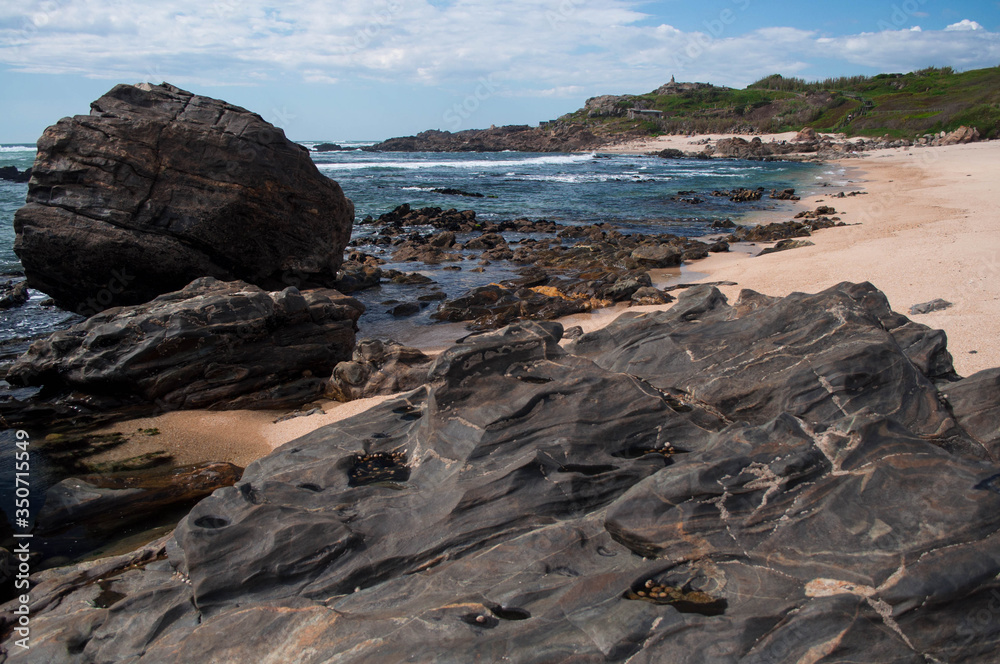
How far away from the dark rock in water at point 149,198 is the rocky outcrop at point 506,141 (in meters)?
112

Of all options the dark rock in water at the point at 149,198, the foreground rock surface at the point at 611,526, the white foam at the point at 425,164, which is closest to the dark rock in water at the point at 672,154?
the white foam at the point at 425,164

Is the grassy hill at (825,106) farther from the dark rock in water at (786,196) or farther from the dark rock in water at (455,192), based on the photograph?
the dark rock in water at (455,192)

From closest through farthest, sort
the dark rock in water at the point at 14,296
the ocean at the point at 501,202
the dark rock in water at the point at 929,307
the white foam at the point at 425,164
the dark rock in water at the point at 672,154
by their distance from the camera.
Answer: the dark rock in water at the point at 929,307
the ocean at the point at 501,202
the dark rock in water at the point at 14,296
the white foam at the point at 425,164
the dark rock in water at the point at 672,154

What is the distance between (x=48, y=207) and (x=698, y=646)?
15.1 metres

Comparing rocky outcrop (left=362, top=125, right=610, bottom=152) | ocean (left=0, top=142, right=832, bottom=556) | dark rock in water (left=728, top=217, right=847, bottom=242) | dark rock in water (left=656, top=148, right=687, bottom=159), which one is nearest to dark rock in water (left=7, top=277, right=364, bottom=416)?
ocean (left=0, top=142, right=832, bottom=556)

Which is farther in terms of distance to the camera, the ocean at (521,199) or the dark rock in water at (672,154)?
the dark rock in water at (672,154)

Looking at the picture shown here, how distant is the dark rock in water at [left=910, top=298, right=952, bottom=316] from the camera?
1038 cm

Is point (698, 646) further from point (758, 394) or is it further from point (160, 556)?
point (160, 556)

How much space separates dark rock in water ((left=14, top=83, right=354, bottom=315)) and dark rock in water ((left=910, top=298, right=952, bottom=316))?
13.0 m

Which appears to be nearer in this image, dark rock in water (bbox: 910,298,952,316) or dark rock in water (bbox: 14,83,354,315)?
dark rock in water (bbox: 910,298,952,316)

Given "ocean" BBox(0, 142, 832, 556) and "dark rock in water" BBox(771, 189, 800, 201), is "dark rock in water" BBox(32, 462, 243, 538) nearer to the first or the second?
"ocean" BBox(0, 142, 832, 556)

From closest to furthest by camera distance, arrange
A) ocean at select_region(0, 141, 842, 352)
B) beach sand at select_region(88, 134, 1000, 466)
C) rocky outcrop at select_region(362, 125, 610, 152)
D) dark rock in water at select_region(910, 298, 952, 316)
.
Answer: beach sand at select_region(88, 134, 1000, 466) < dark rock in water at select_region(910, 298, 952, 316) < ocean at select_region(0, 141, 842, 352) < rocky outcrop at select_region(362, 125, 610, 152)

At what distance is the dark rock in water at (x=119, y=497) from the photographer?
22.3 feet

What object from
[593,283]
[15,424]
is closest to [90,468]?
[15,424]
